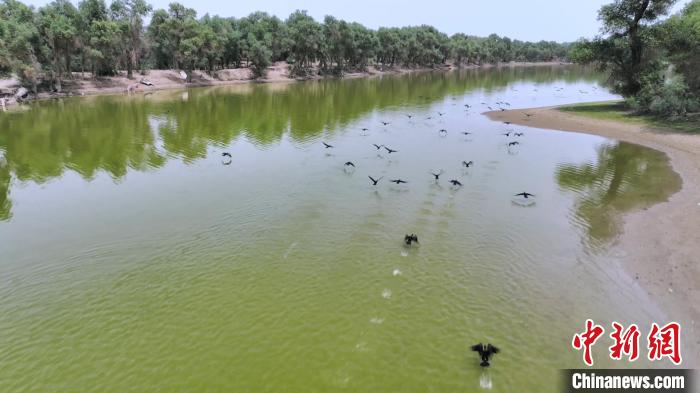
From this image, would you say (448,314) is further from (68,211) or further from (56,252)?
(68,211)

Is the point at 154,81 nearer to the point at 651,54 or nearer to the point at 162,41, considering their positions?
the point at 162,41

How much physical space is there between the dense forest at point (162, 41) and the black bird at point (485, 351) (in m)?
79.3

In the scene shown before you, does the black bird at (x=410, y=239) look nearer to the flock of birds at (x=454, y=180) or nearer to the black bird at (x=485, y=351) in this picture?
the flock of birds at (x=454, y=180)

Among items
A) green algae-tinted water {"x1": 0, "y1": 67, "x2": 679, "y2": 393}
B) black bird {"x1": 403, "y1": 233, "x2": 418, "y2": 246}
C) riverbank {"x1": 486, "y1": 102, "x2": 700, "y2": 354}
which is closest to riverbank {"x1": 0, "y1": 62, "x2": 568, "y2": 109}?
green algae-tinted water {"x1": 0, "y1": 67, "x2": 679, "y2": 393}

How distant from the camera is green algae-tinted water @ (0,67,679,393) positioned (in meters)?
11.8

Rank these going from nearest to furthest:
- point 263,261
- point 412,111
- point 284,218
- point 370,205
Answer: point 263,261 → point 284,218 → point 370,205 → point 412,111

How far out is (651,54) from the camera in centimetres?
4859

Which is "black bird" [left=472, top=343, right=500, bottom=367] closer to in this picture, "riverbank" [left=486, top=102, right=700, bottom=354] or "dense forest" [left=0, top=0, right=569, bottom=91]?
"riverbank" [left=486, top=102, right=700, bottom=354]

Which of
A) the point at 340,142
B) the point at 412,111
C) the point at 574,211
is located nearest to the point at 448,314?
the point at 574,211

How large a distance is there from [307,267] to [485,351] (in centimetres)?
782

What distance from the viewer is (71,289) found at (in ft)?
50.2

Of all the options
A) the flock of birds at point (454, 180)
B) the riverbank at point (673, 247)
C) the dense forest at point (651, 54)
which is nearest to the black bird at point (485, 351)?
the flock of birds at point (454, 180)

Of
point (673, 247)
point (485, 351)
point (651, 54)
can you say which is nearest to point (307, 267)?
point (485, 351)

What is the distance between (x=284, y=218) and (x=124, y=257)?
7.54 metres
